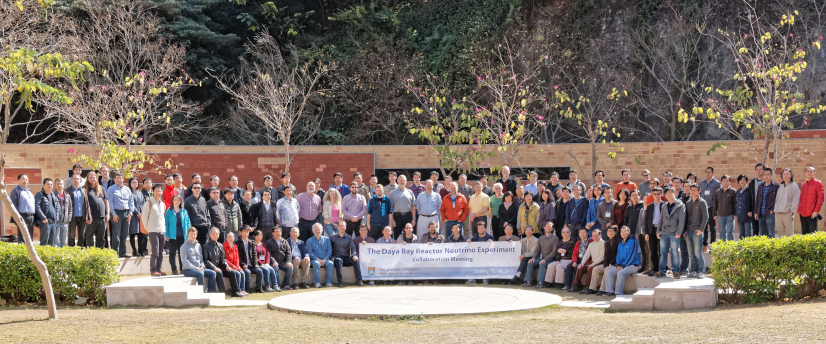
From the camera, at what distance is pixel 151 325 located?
977cm

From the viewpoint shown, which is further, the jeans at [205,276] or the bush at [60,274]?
the jeans at [205,276]

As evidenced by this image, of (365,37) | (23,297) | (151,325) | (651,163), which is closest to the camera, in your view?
(151,325)

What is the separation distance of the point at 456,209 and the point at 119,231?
691 cm

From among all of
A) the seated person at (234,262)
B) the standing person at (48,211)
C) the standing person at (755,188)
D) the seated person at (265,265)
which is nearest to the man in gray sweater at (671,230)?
the standing person at (755,188)

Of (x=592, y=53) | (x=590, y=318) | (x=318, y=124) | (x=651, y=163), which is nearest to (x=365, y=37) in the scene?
(x=318, y=124)

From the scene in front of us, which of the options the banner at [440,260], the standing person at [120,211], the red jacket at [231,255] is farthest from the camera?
the standing person at [120,211]

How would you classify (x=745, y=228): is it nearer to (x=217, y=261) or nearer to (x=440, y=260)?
(x=440, y=260)

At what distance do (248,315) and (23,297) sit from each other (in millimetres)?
4014

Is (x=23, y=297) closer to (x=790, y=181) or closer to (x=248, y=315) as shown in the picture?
(x=248, y=315)

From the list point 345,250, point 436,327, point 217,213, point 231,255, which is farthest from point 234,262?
point 436,327

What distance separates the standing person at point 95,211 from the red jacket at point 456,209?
6.79 m

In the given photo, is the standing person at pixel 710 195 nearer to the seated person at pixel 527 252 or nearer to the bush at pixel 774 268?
the seated person at pixel 527 252

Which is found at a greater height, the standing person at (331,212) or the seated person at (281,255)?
the standing person at (331,212)

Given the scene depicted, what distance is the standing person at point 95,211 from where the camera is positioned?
49.4 ft
